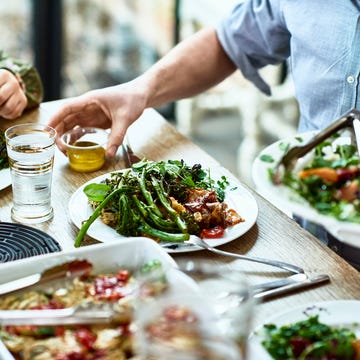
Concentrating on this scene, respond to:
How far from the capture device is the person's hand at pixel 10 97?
1979 millimetres

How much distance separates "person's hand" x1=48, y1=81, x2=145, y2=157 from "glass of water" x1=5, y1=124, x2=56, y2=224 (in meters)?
0.31

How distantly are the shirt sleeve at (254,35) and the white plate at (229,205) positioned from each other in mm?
533

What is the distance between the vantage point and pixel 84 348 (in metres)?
1.04

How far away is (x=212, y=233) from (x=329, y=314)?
0.31 m

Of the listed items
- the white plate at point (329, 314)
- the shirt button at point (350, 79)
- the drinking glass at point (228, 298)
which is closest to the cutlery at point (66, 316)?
the drinking glass at point (228, 298)

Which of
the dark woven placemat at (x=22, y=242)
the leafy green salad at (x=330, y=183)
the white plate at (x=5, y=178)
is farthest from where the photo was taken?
the white plate at (x=5, y=178)

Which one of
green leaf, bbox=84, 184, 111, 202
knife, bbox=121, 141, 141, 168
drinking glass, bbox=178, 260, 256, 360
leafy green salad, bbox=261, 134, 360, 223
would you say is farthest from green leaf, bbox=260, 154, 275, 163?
knife, bbox=121, 141, 141, 168

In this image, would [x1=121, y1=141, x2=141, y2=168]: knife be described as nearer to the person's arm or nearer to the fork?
the person's arm

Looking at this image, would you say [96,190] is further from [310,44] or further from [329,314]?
[310,44]

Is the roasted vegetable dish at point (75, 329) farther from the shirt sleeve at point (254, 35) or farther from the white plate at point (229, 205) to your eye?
the shirt sleeve at point (254, 35)

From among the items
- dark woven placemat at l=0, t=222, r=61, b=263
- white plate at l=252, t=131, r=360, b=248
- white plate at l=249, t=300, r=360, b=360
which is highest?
white plate at l=252, t=131, r=360, b=248

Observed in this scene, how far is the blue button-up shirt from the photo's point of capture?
5.82ft

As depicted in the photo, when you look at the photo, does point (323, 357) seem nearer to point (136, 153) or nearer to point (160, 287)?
point (160, 287)

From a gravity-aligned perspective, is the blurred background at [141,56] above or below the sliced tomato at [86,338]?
below
